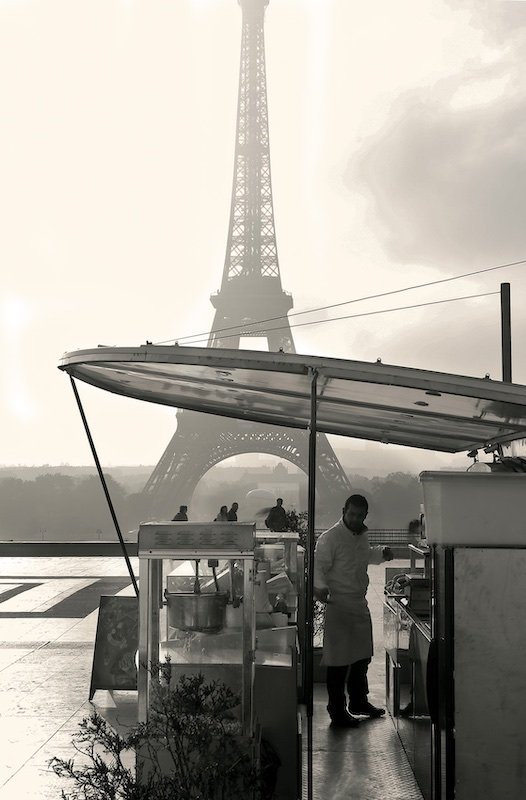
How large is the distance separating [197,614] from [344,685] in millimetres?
2838

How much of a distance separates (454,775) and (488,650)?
571 millimetres

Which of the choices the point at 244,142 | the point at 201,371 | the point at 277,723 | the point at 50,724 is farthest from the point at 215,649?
the point at 244,142

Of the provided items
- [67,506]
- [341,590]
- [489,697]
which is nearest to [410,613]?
[341,590]

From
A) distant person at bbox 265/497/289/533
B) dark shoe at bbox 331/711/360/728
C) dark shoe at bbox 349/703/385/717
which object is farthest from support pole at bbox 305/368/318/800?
distant person at bbox 265/497/289/533

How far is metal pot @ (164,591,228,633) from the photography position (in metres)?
4.47

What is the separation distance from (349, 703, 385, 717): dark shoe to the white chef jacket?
0.52 m

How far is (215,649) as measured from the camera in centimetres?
449

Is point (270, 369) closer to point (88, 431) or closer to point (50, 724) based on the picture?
point (88, 431)

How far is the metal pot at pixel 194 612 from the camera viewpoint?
4469 millimetres

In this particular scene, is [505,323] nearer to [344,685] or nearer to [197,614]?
[344,685]

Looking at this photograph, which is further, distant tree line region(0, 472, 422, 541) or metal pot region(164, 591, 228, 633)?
distant tree line region(0, 472, 422, 541)

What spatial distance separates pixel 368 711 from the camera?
7.19 m

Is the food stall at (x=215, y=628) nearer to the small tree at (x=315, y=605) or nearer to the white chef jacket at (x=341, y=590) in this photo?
the white chef jacket at (x=341, y=590)

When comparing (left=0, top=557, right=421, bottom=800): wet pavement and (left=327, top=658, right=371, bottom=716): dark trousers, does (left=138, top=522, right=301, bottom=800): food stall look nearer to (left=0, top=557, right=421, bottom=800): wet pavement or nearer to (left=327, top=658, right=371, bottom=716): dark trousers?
(left=0, top=557, right=421, bottom=800): wet pavement
